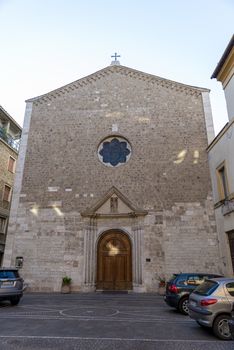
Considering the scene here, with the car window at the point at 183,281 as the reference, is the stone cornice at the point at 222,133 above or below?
above

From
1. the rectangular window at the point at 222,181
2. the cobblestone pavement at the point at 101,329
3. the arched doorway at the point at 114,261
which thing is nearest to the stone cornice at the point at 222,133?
the rectangular window at the point at 222,181

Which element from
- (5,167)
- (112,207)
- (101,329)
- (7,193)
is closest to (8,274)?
(101,329)

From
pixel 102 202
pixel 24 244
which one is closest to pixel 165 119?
pixel 102 202

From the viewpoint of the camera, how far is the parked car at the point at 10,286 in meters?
9.93

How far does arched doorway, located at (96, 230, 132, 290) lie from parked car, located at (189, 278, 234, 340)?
854 centimetres

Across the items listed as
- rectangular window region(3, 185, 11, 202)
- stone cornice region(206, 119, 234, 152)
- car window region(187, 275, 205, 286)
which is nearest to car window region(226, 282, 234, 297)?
car window region(187, 275, 205, 286)

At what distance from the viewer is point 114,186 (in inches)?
619

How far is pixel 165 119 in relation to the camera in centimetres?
1694

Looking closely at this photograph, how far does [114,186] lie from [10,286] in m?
7.55

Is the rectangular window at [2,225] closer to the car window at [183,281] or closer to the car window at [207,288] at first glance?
the car window at [183,281]

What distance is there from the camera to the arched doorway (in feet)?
47.2

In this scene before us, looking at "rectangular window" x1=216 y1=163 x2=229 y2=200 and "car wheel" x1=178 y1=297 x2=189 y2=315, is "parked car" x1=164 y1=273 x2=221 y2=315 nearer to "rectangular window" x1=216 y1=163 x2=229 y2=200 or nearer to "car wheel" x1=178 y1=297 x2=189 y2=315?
"car wheel" x1=178 y1=297 x2=189 y2=315

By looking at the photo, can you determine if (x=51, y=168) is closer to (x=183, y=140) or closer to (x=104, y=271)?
(x=104, y=271)

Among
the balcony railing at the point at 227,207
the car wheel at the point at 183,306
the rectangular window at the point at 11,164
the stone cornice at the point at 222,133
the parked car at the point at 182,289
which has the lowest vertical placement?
the car wheel at the point at 183,306
